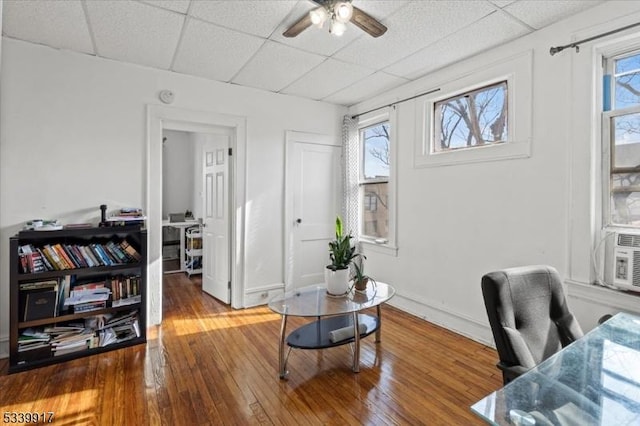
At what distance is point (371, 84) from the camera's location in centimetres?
355

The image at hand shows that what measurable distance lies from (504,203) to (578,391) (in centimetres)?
182

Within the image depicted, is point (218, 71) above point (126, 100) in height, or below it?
above

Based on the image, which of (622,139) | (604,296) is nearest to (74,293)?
(604,296)

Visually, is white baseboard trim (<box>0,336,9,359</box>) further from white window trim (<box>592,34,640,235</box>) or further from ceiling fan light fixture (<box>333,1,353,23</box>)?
white window trim (<box>592,34,640,235</box>)

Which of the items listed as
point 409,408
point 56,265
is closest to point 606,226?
point 409,408

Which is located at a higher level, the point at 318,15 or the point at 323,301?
the point at 318,15

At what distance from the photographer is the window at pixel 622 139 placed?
2.07 meters

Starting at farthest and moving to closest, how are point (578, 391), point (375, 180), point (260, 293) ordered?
point (375, 180), point (260, 293), point (578, 391)

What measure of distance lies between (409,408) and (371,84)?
3.09 m

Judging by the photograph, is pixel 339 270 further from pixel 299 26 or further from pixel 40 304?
pixel 40 304

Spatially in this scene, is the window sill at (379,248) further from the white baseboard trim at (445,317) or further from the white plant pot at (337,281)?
the white plant pot at (337,281)

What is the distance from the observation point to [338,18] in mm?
1928

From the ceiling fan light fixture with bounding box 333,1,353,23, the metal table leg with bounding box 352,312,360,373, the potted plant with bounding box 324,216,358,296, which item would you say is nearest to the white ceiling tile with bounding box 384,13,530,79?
the ceiling fan light fixture with bounding box 333,1,353,23

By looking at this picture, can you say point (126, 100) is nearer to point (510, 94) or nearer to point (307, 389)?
point (307, 389)
